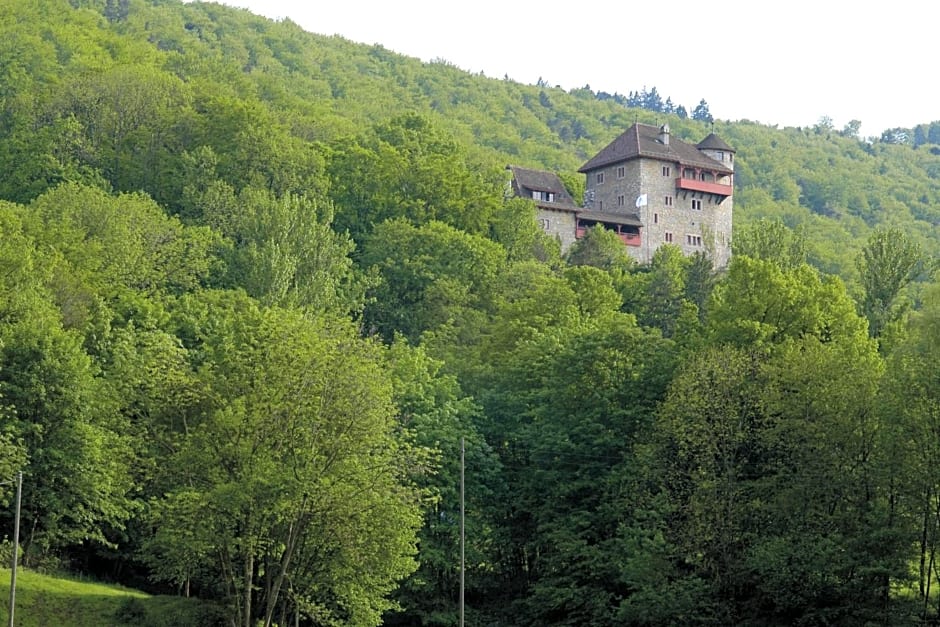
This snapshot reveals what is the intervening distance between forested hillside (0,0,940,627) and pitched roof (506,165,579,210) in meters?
20.3

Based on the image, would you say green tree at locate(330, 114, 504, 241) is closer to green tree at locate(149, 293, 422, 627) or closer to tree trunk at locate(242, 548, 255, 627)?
green tree at locate(149, 293, 422, 627)

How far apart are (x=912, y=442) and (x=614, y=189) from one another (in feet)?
240

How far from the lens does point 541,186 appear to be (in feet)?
381

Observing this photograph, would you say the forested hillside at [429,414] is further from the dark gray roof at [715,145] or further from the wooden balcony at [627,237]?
the dark gray roof at [715,145]

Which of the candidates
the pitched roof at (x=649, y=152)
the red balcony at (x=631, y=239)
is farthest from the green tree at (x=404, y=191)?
the pitched roof at (x=649, y=152)

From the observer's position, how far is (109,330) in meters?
61.8

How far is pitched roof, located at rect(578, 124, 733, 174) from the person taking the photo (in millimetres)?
118688

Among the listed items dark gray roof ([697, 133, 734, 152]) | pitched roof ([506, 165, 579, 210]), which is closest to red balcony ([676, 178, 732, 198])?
dark gray roof ([697, 133, 734, 152])

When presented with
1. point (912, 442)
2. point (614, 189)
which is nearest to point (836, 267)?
point (614, 189)

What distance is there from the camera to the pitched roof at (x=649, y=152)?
119 metres

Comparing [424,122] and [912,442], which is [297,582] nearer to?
[912,442]

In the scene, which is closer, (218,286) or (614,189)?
(218,286)

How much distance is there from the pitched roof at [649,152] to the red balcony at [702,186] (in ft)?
4.51

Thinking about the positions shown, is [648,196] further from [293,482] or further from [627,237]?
[293,482]
